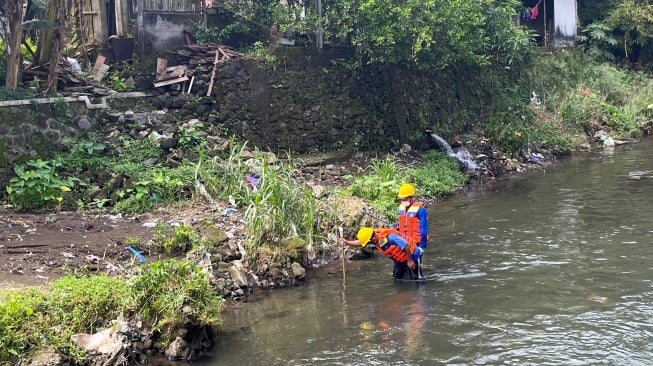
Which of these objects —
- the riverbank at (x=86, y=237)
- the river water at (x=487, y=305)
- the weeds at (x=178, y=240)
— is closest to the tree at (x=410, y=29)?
the riverbank at (x=86, y=237)

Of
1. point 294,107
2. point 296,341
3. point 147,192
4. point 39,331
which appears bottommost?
point 296,341

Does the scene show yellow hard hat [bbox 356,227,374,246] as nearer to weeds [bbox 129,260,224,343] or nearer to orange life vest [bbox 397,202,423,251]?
orange life vest [bbox 397,202,423,251]

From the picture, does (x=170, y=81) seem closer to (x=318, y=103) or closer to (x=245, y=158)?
(x=245, y=158)

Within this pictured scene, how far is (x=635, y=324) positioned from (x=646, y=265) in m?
2.39

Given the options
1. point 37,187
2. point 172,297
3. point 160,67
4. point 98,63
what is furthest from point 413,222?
point 98,63

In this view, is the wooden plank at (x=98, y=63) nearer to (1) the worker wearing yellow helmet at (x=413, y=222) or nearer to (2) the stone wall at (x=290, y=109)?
(2) the stone wall at (x=290, y=109)

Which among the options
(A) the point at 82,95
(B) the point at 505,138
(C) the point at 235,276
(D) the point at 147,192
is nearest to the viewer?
(C) the point at 235,276

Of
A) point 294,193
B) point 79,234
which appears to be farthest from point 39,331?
point 294,193

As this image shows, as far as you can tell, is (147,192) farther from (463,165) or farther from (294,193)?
(463,165)

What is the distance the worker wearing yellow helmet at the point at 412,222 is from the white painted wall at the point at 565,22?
2152 cm

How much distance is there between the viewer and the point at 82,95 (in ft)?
46.6

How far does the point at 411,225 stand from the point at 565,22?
22345mm

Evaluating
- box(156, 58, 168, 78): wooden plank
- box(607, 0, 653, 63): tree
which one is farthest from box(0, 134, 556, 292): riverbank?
box(607, 0, 653, 63): tree

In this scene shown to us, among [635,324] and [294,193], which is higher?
[294,193]
